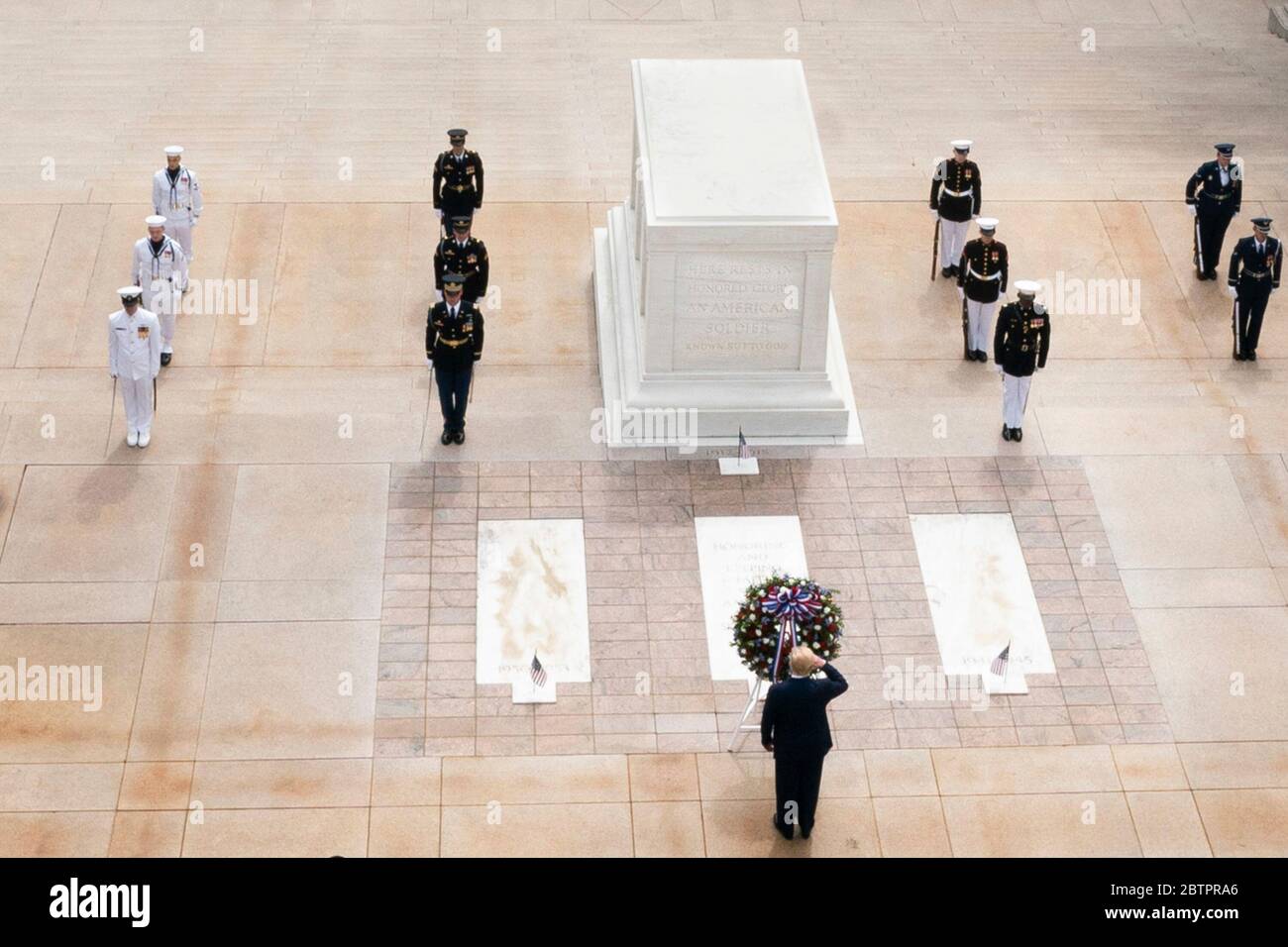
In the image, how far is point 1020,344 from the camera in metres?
14.2

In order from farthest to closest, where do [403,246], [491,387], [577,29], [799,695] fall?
[577,29] → [403,246] → [491,387] → [799,695]

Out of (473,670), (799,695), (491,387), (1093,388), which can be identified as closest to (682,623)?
(473,670)

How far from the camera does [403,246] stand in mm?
17219

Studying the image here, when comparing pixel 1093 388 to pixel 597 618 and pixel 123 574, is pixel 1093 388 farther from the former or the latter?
pixel 123 574

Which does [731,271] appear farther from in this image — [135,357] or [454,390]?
[135,357]

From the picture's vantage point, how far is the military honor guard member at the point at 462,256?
15508 mm

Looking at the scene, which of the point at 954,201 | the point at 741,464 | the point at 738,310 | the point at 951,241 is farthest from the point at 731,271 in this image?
the point at 951,241

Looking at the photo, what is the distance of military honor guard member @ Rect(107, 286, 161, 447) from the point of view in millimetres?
13875

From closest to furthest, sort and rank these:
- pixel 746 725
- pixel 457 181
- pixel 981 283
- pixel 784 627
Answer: pixel 784 627
pixel 746 725
pixel 981 283
pixel 457 181

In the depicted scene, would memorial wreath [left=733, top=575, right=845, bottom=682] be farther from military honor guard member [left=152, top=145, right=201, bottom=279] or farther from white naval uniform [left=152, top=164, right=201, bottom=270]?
white naval uniform [left=152, top=164, right=201, bottom=270]

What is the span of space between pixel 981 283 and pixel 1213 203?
2902 mm

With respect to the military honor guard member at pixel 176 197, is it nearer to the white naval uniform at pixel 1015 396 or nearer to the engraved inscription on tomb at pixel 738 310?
the engraved inscription on tomb at pixel 738 310

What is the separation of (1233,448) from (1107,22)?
9.87 meters

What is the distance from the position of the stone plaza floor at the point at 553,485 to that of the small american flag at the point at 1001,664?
0.80 feet
